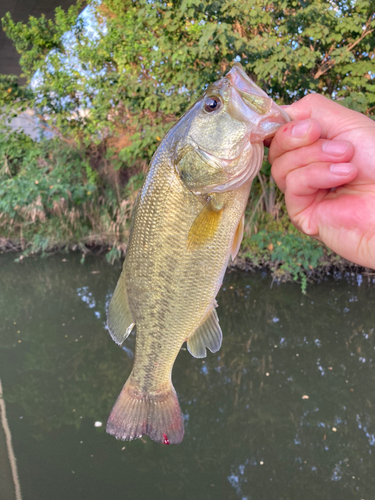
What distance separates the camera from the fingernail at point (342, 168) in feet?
4.28

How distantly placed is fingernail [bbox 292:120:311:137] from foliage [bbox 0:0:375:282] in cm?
355

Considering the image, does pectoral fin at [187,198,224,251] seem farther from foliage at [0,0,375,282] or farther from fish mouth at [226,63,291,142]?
foliage at [0,0,375,282]

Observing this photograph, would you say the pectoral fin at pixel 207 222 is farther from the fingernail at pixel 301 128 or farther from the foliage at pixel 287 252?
Answer: the foliage at pixel 287 252

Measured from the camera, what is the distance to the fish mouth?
1.25m

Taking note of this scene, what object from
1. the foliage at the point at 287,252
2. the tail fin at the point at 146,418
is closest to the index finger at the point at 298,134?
the tail fin at the point at 146,418

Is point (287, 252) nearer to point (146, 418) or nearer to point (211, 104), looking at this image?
point (146, 418)

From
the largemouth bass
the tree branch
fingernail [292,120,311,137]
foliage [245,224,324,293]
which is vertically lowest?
foliage [245,224,324,293]

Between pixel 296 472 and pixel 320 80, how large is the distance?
17.4 ft

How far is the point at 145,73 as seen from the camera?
6.98 m

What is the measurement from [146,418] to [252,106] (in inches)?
52.8

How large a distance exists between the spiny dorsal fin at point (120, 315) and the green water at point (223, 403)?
1.88 meters

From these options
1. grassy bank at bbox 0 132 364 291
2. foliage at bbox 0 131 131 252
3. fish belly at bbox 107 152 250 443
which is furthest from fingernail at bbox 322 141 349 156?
foliage at bbox 0 131 131 252

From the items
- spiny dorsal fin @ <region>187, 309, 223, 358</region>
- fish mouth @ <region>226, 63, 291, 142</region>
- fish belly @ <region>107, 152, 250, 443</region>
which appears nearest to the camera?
fish mouth @ <region>226, 63, 291, 142</region>

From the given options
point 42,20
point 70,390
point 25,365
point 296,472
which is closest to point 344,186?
point 296,472
